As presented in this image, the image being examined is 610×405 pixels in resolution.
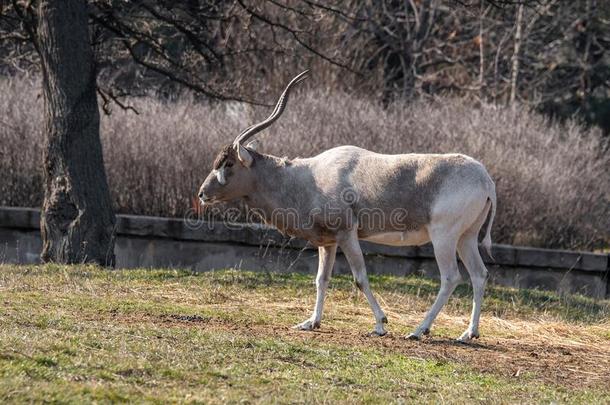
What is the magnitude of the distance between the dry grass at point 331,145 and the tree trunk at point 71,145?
3.86m

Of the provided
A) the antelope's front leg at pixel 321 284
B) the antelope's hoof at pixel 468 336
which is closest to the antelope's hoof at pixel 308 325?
the antelope's front leg at pixel 321 284

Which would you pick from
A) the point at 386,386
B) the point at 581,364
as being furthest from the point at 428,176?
the point at 386,386

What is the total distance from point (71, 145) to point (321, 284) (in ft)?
16.8

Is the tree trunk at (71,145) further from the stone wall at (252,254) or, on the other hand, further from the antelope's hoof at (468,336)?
the antelope's hoof at (468,336)

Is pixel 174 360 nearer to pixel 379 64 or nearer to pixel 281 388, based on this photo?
pixel 281 388

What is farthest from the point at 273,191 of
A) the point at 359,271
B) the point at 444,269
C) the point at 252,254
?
the point at 252,254

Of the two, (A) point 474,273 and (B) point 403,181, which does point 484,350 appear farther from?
(B) point 403,181

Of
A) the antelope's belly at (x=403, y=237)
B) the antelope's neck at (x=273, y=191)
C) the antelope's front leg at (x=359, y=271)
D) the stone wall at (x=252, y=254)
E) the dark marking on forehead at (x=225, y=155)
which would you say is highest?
the dark marking on forehead at (x=225, y=155)

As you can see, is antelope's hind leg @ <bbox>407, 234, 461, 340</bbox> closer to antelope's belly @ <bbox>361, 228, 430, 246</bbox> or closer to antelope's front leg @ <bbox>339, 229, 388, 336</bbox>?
antelope's belly @ <bbox>361, 228, 430, 246</bbox>

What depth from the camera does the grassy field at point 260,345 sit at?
7.29 m

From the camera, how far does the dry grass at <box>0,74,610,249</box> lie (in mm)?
18453

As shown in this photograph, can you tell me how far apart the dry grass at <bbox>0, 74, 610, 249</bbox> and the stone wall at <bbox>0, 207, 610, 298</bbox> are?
146 centimetres

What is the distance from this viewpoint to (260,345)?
8.80m

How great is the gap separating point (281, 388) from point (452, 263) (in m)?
3.12
